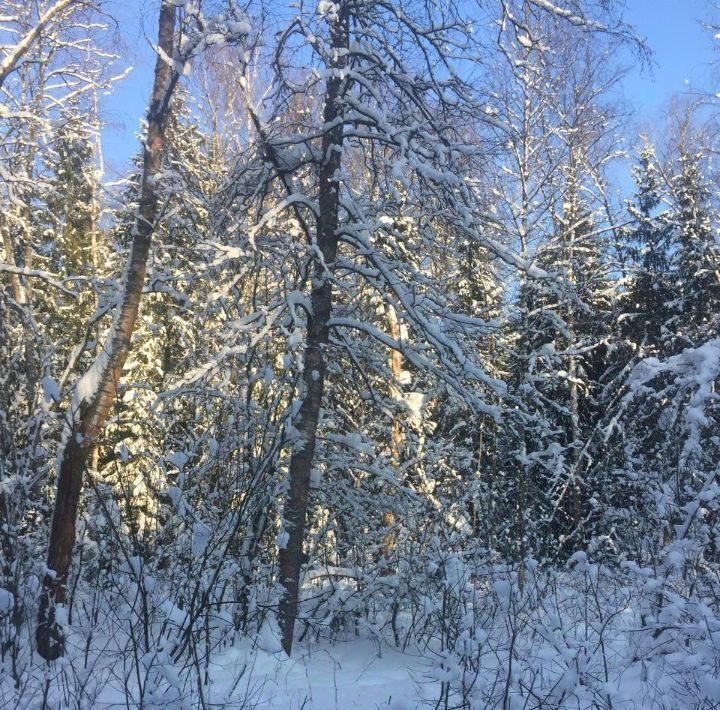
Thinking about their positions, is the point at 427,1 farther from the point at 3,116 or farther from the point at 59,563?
the point at 59,563

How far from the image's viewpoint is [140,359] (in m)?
15.0

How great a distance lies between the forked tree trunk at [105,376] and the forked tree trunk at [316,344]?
1.45 m

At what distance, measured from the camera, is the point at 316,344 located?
5.78 meters

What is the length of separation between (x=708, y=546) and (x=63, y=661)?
14.9ft

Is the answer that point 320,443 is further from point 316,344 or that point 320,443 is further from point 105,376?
point 105,376

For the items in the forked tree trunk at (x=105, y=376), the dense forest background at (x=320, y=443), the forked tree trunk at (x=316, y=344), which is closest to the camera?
the dense forest background at (x=320, y=443)

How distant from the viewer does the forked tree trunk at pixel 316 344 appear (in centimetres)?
537

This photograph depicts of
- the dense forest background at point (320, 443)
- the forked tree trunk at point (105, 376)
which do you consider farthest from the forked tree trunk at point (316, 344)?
the forked tree trunk at point (105, 376)

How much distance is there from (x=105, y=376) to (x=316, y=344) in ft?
6.10

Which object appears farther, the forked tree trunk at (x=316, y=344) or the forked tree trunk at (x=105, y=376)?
the forked tree trunk at (x=316, y=344)

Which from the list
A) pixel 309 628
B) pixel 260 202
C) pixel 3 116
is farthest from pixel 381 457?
pixel 3 116

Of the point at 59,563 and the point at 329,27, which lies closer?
the point at 59,563

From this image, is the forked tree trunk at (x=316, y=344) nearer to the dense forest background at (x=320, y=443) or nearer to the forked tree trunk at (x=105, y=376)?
the dense forest background at (x=320, y=443)

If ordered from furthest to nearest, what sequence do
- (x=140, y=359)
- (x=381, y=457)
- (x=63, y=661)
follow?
(x=140, y=359)
(x=381, y=457)
(x=63, y=661)
